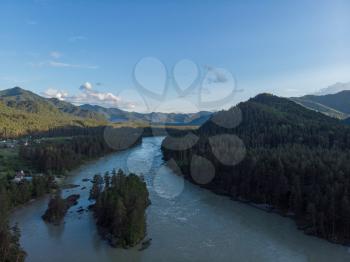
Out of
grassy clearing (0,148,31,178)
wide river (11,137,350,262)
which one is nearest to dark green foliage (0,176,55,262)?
wide river (11,137,350,262)

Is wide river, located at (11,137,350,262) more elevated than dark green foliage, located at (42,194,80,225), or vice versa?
dark green foliage, located at (42,194,80,225)

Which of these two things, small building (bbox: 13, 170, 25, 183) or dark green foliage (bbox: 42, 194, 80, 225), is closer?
dark green foliage (bbox: 42, 194, 80, 225)

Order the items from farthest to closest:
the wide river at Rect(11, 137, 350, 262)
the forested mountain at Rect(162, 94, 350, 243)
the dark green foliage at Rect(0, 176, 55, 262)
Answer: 1. the forested mountain at Rect(162, 94, 350, 243)
2. the wide river at Rect(11, 137, 350, 262)
3. the dark green foliage at Rect(0, 176, 55, 262)

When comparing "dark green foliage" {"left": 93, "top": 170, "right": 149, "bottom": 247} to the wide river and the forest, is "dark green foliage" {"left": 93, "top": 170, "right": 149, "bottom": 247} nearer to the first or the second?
the wide river

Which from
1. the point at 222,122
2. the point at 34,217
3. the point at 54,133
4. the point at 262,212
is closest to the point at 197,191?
the point at 262,212

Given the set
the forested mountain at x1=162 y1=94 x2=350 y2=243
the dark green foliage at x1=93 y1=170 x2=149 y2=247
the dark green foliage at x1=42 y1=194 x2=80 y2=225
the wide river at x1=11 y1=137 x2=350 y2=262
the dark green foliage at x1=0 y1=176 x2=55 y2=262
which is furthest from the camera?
the dark green foliage at x1=42 y1=194 x2=80 y2=225

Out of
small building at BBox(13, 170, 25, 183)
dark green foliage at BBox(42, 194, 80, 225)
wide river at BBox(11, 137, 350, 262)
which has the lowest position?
wide river at BBox(11, 137, 350, 262)
